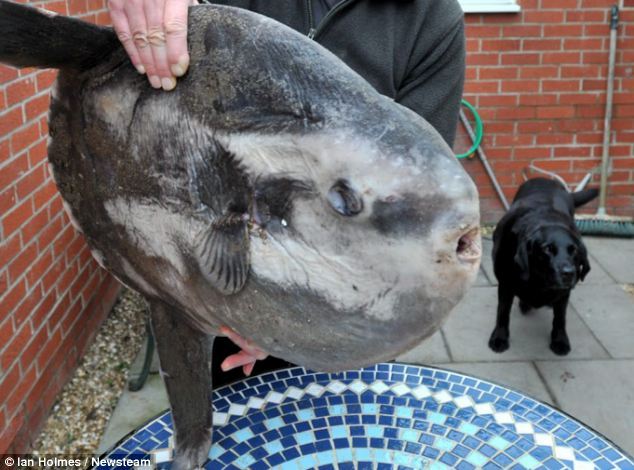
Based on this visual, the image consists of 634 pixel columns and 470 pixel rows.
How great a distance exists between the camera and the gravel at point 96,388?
2.94 meters

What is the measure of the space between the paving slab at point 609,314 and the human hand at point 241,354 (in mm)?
2964

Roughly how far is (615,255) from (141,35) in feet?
15.5

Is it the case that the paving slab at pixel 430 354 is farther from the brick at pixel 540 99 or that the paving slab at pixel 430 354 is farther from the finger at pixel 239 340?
the finger at pixel 239 340

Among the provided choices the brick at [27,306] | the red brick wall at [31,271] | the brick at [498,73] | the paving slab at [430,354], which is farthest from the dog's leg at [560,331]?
the brick at [27,306]

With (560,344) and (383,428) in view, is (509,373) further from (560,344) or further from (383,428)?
(383,428)

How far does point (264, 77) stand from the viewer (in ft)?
3.03

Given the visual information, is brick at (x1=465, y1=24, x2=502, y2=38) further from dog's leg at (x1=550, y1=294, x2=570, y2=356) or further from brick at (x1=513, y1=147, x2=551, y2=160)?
dog's leg at (x1=550, y1=294, x2=570, y2=356)

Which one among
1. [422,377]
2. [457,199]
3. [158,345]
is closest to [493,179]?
[422,377]

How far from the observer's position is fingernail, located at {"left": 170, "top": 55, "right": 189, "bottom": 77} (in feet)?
3.17

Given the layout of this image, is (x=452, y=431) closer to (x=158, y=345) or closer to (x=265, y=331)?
(x=158, y=345)

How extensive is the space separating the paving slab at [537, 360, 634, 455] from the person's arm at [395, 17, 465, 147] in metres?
2.04

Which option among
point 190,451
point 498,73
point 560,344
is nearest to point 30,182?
point 190,451

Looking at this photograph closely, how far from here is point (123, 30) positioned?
3.36ft

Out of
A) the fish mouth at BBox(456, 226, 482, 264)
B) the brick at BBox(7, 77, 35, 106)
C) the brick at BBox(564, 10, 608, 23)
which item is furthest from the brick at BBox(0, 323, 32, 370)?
the brick at BBox(564, 10, 608, 23)
